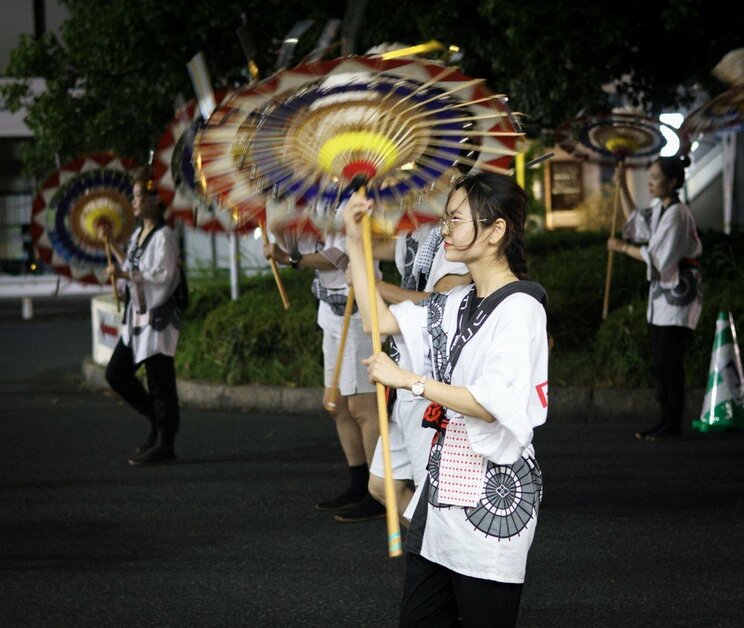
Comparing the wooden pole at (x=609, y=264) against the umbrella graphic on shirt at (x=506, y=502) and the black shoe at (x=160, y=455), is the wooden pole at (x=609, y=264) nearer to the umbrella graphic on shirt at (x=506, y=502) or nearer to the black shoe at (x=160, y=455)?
the black shoe at (x=160, y=455)

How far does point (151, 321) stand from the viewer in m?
7.96

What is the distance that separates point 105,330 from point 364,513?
282 inches

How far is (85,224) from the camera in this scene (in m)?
8.40

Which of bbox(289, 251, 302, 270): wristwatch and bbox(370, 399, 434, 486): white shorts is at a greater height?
bbox(289, 251, 302, 270): wristwatch

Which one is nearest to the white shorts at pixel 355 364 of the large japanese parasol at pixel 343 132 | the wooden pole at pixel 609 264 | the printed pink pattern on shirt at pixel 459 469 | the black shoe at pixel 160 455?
the black shoe at pixel 160 455

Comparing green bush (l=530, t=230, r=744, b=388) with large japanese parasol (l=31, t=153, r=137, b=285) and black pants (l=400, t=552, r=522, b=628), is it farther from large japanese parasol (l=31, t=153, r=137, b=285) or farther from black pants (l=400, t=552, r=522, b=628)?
black pants (l=400, t=552, r=522, b=628)

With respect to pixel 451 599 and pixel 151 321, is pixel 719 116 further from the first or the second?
pixel 451 599

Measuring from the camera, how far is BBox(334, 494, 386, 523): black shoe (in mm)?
6480

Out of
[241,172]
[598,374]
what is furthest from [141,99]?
[241,172]

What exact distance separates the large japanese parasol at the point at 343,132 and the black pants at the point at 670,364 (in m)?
5.02

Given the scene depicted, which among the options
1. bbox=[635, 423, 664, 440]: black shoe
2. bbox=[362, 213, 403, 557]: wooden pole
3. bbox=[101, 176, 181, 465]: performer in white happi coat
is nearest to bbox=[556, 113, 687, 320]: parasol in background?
bbox=[635, 423, 664, 440]: black shoe

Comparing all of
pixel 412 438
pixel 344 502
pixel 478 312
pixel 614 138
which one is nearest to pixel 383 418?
pixel 478 312

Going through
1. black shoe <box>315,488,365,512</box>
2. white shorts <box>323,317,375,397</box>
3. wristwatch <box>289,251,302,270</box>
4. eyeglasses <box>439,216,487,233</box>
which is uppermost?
eyeglasses <box>439,216,487,233</box>

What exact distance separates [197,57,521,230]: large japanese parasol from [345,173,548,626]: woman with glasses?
23cm
